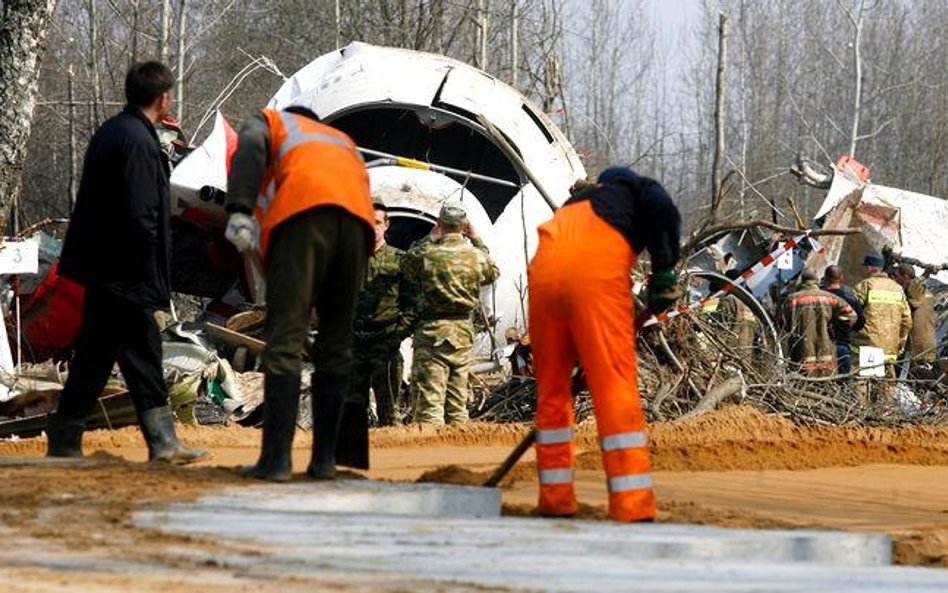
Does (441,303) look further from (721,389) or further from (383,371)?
(721,389)

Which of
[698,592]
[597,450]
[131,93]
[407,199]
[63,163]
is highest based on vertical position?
[63,163]

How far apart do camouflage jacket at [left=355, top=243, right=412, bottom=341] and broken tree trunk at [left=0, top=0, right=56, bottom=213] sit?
4657mm

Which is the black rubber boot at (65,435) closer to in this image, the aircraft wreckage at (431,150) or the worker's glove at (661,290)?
the worker's glove at (661,290)

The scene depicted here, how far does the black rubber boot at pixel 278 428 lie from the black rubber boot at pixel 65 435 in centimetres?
163

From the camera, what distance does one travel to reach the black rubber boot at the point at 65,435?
9438 millimetres

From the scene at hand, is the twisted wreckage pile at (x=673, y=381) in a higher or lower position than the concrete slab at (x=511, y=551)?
higher

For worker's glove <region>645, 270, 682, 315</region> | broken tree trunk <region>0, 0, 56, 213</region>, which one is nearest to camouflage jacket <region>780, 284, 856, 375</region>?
broken tree trunk <region>0, 0, 56, 213</region>

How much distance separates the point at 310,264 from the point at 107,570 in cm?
285

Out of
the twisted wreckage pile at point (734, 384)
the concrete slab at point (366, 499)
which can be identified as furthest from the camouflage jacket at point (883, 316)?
the concrete slab at point (366, 499)

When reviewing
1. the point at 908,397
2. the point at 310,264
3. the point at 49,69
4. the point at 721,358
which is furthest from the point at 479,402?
the point at 49,69

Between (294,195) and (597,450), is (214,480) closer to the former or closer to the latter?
(294,195)

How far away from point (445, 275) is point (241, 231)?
6.63m

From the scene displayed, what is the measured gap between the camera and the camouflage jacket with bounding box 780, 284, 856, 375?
62.5 feet

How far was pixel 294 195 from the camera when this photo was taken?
8141 millimetres
